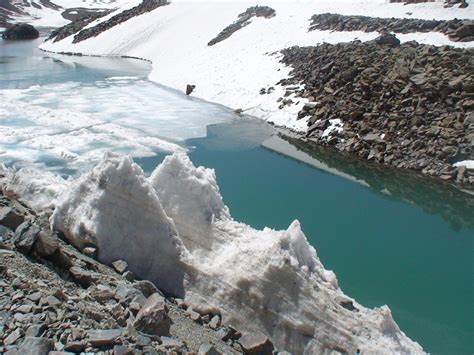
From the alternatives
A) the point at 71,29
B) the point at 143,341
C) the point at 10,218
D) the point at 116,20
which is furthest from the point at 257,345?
the point at 71,29

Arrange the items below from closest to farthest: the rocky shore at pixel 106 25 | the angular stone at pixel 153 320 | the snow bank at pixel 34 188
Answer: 1. the angular stone at pixel 153 320
2. the snow bank at pixel 34 188
3. the rocky shore at pixel 106 25

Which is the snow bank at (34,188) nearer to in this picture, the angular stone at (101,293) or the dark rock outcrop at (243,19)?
the angular stone at (101,293)

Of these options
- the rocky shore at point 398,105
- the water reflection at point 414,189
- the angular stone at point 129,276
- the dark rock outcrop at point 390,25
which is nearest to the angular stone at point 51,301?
the angular stone at point 129,276

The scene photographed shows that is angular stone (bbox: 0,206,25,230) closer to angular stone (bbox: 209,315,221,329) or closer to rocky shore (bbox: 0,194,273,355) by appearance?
rocky shore (bbox: 0,194,273,355)

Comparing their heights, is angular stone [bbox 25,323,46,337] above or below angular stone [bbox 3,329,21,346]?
below

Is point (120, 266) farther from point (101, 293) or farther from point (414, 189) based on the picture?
point (414, 189)

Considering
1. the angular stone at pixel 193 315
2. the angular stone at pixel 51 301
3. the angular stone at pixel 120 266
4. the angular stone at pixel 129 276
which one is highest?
the angular stone at pixel 51 301

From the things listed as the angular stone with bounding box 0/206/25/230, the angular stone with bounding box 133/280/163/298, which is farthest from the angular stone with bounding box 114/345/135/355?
the angular stone with bounding box 0/206/25/230
